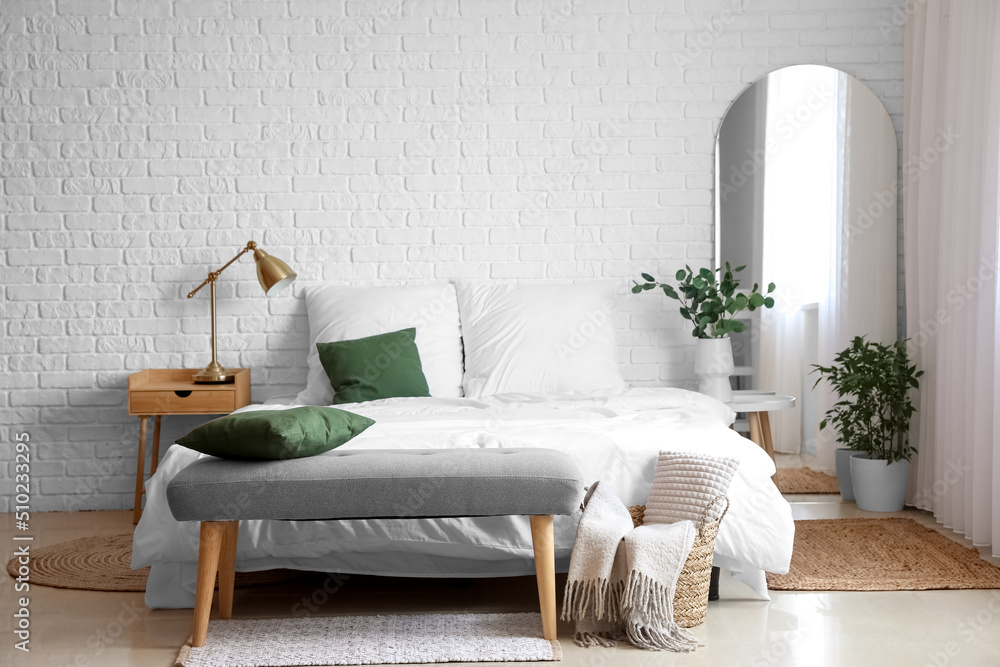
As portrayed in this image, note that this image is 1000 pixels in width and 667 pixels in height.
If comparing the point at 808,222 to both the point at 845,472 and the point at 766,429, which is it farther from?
the point at 845,472

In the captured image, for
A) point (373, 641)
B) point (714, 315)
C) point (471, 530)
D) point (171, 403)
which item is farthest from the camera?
point (714, 315)

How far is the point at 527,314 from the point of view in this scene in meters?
3.66

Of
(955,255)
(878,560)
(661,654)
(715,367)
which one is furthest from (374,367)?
(955,255)

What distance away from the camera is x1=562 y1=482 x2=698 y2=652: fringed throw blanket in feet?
6.98

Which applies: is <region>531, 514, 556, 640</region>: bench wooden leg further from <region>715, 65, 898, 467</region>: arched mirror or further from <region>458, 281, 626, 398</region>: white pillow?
<region>715, 65, 898, 467</region>: arched mirror

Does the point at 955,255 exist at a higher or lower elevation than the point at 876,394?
higher

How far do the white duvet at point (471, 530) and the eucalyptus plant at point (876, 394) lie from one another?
1.33 m

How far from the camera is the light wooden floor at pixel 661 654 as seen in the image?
2.08 m

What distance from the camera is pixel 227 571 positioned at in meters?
2.35

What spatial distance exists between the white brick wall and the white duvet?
1506 millimetres

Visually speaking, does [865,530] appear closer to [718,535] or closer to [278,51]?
[718,535]

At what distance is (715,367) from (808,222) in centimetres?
83

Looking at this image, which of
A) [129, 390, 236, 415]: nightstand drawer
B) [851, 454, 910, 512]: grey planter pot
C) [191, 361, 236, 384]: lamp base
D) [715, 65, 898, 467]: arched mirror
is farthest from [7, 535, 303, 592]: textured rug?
[851, 454, 910, 512]: grey planter pot

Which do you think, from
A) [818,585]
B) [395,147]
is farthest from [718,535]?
[395,147]
